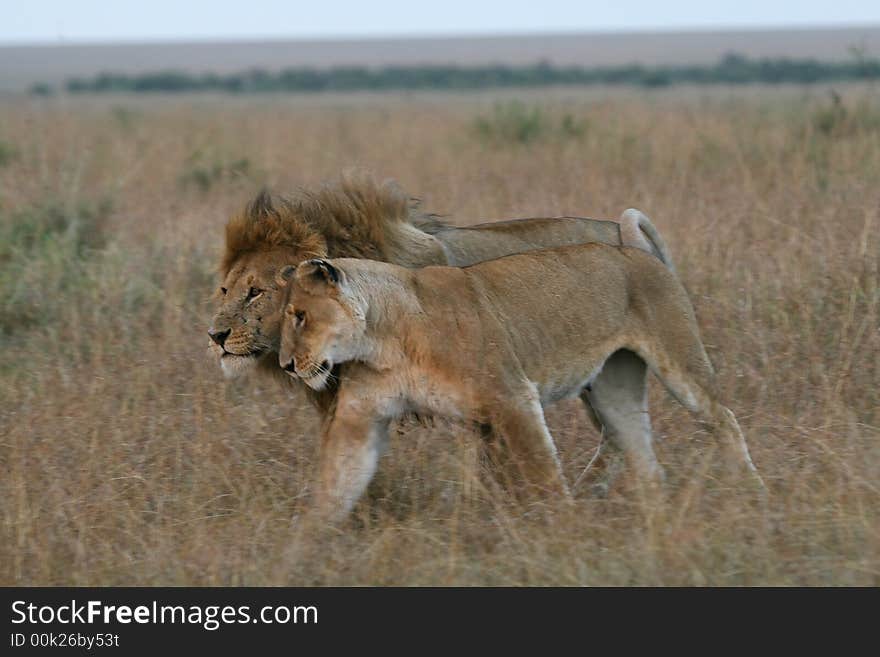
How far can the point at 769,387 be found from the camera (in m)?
6.59

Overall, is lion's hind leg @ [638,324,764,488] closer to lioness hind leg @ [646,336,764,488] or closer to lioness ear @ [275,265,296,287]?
lioness hind leg @ [646,336,764,488]

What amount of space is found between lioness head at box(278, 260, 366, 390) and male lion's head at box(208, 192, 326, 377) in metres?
0.38

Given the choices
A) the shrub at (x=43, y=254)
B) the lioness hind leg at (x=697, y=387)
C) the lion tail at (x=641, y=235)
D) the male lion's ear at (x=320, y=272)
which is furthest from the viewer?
the shrub at (x=43, y=254)

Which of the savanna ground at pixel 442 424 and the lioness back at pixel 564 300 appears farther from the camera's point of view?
the lioness back at pixel 564 300

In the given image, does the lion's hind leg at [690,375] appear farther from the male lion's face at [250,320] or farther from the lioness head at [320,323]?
the male lion's face at [250,320]

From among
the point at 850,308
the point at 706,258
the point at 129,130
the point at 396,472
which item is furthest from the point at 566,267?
the point at 129,130

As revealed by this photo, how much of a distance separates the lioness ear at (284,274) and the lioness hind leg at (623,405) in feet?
4.48

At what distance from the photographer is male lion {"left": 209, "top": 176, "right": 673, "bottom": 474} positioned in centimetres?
522

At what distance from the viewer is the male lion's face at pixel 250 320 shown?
5184mm

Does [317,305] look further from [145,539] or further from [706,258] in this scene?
[706,258]

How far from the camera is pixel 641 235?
6.17 meters

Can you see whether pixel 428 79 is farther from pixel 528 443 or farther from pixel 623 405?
pixel 528 443

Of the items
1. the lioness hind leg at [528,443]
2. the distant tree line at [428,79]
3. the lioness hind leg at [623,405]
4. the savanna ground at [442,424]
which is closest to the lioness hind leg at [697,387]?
the savanna ground at [442,424]
